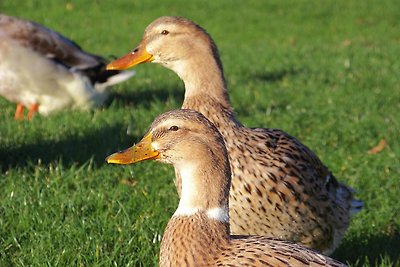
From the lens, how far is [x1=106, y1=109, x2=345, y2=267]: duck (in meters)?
3.32

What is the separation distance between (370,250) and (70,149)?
2767mm

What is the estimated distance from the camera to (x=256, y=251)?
10.7 feet

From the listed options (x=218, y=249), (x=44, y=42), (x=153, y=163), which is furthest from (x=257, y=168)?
(x=44, y=42)

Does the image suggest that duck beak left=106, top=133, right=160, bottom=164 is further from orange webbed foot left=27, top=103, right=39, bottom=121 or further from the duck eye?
orange webbed foot left=27, top=103, right=39, bottom=121

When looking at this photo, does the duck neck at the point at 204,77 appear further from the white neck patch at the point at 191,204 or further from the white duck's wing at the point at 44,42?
the white duck's wing at the point at 44,42

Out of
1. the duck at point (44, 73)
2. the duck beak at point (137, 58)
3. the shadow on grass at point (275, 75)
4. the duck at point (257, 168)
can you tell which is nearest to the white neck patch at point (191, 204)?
the duck at point (257, 168)

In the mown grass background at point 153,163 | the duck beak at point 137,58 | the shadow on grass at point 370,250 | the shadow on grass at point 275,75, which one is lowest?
the shadow on grass at point 370,250

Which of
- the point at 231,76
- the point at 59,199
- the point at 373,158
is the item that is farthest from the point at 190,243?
the point at 231,76

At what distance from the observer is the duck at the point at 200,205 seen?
3318 millimetres

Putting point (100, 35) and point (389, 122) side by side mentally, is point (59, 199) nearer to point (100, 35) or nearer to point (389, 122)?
point (389, 122)

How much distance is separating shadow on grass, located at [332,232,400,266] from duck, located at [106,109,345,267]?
1552 millimetres

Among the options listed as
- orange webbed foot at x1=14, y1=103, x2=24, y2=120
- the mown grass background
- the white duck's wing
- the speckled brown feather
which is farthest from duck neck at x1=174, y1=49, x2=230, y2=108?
the white duck's wing

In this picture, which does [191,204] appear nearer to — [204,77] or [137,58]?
[204,77]

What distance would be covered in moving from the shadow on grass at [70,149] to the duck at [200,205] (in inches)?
110
